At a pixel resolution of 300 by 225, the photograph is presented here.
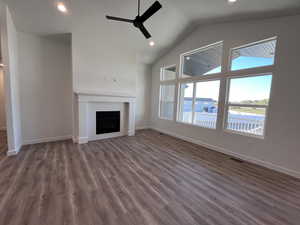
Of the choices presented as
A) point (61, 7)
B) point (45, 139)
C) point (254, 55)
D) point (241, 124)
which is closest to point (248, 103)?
point (241, 124)

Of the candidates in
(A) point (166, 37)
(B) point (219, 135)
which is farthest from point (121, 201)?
(A) point (166, 37)

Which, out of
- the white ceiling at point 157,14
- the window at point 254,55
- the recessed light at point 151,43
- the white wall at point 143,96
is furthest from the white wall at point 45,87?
the window at point 254,55

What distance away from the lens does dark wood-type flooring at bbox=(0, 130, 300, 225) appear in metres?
1.63

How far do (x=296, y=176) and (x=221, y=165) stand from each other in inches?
49.6

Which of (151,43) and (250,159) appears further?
(151,43)

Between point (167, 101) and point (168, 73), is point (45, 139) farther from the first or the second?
point (168, 73)

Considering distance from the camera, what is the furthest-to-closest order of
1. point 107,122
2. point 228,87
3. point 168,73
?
point 168,73 → point 107,122 → point 228,87

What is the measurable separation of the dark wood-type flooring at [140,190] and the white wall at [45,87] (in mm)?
859

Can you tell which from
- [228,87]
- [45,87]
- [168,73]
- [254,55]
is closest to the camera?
[254,55]

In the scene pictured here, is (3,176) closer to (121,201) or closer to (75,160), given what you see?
(75,160)

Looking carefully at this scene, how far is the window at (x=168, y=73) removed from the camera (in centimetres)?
540

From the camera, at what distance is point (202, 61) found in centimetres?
455

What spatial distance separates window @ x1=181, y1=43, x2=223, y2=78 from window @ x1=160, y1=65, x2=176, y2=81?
19.9 inches

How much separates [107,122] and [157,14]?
3.48m
